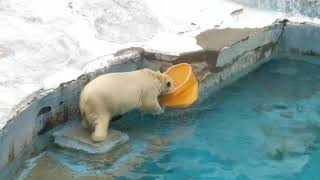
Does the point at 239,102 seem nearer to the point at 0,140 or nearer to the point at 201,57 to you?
the point at 201,57

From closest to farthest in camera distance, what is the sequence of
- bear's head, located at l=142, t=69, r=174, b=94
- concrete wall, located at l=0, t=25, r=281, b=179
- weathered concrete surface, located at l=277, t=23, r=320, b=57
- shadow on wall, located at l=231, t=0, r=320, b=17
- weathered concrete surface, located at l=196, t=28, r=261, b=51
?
concrete wall, located at l=0, t=25, r=281, b=179 < bear's head, located at l=142, t=69, r=174, b=94 < weathered concrete surface, located at l=196, t=28, r=261, b=51 < weathered concrete surface, located at l=277, t=23, r=320, b=57 < shadow on wall, located at l=231, t=0, r=320, b=17

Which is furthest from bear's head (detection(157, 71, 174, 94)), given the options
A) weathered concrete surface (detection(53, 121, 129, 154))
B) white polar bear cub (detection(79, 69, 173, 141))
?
weathered concrete surface (detection(53, 121, 129, 154))

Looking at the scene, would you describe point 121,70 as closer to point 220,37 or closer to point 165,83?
point 165,83

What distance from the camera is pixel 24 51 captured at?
6891 mm

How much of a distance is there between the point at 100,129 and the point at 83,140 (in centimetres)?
21

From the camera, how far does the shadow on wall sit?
31.0ft

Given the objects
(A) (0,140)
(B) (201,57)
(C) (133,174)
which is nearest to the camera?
(A) (0,140)

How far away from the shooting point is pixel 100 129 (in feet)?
20.1

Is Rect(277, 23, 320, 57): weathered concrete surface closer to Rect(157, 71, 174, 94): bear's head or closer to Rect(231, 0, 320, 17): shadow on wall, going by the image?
Rect(231, 0, 320, 17): shadow on wall

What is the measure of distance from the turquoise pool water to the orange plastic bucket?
5.7 inches

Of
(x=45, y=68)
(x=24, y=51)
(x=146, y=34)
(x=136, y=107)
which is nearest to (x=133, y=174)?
(x=136, y=107)

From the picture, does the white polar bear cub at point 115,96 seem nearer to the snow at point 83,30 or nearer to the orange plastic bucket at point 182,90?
the orange plastic bucket at point 182,90

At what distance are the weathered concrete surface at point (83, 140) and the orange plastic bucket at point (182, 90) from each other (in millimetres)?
1047

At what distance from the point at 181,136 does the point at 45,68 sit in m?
1.72
